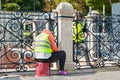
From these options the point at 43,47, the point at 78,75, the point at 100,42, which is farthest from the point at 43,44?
the point at 100,42

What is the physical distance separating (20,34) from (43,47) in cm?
106

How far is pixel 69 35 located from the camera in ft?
34.6

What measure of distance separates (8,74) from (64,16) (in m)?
2.45

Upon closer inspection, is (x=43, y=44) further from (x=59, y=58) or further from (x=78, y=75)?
(x=78, y=75)

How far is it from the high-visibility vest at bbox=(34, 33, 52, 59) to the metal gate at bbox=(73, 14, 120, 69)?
1.70m

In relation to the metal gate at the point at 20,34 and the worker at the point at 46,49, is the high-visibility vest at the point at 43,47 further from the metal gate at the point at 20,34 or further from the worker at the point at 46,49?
the metal gate at the point at 20,34

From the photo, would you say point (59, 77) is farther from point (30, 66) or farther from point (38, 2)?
point (38, 2)

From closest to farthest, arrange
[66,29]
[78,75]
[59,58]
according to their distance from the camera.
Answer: [59,58] → [78,75] → [66,29]

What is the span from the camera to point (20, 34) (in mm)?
10344

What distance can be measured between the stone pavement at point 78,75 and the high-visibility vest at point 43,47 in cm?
63

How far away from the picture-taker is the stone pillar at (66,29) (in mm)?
10414

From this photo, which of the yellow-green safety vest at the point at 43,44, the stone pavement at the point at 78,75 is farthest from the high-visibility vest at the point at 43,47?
the stone pavement at the point at 78,75

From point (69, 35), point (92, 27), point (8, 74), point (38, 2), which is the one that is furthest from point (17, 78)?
point (38, 2)

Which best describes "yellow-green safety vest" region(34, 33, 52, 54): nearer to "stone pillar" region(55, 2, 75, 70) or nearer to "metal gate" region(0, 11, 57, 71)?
"metal gate" region(0, 11, 57, 71)
